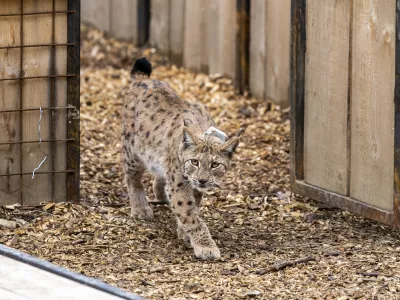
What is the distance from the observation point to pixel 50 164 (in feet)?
23.0

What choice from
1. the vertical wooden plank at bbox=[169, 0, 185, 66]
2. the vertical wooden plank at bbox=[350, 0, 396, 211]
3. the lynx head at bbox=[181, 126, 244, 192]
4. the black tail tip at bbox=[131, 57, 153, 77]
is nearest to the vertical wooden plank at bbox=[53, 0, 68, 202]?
the black tail tip at bbox=[131, 57, 153, 77]

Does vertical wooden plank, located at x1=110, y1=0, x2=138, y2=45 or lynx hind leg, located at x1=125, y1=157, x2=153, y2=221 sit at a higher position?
vertical wooden plank, located at x1=110, y1=0, x2=138, y2=45

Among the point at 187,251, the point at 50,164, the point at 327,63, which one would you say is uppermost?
the point at 327,63

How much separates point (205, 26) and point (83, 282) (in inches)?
222

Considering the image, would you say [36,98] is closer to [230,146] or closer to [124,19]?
[230,146]

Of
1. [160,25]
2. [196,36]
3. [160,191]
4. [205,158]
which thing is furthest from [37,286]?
[160,25]

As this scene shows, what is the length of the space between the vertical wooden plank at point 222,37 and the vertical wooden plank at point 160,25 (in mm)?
840

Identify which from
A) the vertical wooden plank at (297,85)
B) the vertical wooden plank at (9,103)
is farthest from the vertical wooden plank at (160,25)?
the vertical wooden plank at (9,103)

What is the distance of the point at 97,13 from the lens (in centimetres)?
1235

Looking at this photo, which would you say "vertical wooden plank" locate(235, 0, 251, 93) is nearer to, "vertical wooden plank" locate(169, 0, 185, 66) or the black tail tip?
"vertical wooden plank" locate(169, 0, 185, 66)

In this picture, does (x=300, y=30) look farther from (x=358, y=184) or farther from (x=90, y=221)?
(x=90, y=221)

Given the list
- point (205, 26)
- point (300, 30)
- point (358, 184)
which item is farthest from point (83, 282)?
point (205, 26)

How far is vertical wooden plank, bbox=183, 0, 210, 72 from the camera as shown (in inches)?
415

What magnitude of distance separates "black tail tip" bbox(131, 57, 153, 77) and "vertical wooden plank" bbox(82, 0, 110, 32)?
4900 mm
